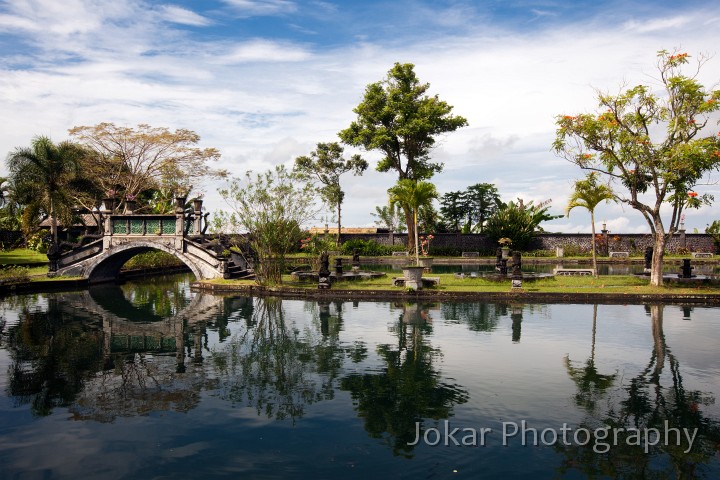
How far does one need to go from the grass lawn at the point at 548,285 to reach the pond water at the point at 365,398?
4.21m

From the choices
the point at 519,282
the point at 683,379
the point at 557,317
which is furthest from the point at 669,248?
the point at 683,379

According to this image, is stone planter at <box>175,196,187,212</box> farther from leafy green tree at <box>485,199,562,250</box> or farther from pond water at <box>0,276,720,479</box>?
leafy green tree at <box>485,199,562,250</box>

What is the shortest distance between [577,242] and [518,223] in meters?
7.78

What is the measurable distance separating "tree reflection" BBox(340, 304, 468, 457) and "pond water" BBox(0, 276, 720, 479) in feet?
0.14

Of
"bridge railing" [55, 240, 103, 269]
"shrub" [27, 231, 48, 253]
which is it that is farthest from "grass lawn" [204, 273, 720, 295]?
"shrub" [27, 231, 48, 253]

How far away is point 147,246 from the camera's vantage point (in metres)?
29.0

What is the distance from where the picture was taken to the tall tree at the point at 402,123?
4400 cm

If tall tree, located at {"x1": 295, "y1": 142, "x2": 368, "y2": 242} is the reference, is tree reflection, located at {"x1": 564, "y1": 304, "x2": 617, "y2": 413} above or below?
below

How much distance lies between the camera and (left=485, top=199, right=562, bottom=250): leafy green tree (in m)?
47.0

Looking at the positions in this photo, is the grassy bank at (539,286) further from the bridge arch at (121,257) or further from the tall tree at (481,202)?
the tall tree at (481,202)

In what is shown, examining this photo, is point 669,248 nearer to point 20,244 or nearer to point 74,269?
point 74,269

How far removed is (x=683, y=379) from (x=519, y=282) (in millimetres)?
11585

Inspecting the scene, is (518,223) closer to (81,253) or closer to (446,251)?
(446,251)

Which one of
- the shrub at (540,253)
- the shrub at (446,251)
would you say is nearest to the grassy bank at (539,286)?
the shrub at (540,253)
